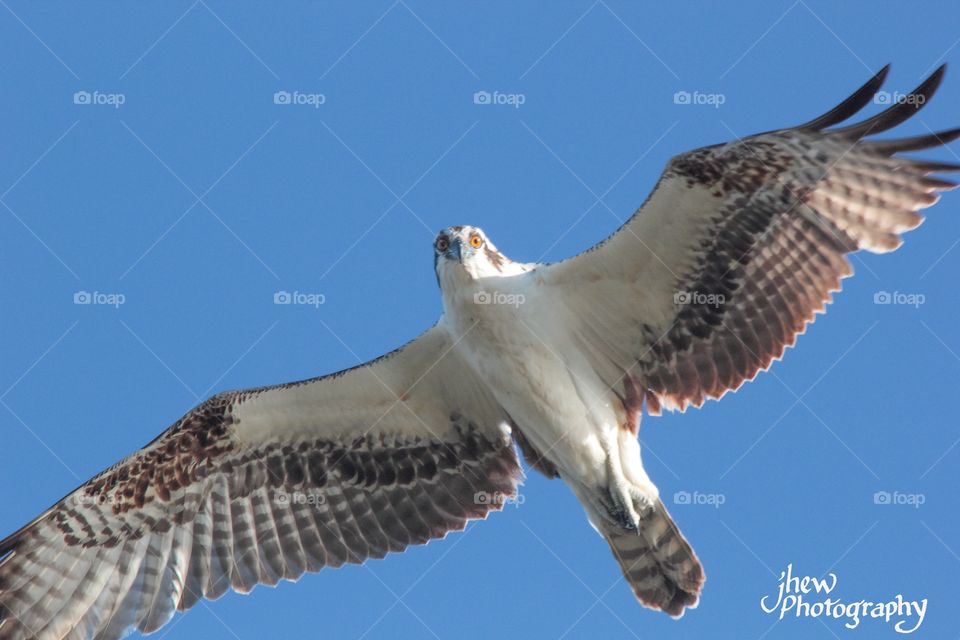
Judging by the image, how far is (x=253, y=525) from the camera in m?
12.2

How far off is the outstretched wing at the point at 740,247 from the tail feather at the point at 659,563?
1.04 m

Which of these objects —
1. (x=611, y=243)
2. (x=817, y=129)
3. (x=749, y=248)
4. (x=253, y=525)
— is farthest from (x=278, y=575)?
(x=817, y=129)

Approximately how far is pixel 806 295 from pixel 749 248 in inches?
23.4

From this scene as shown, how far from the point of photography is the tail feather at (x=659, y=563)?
1109cm

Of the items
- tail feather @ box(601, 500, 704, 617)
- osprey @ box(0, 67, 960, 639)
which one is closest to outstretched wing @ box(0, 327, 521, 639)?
osprey @ box(0, 67, 960, 639)

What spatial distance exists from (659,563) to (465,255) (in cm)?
297

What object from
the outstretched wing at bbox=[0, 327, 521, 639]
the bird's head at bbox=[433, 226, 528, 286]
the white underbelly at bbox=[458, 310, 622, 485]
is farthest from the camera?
the outstretched wing at bbox=[0, 327, 521, 639]

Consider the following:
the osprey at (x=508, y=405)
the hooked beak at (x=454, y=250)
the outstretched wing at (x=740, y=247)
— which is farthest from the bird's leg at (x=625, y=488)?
the hooked beak at (x=454, y=250)

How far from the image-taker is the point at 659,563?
11.1 m

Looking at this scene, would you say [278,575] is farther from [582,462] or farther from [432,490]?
Result: [582,462]

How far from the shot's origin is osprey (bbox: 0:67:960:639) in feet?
35.9

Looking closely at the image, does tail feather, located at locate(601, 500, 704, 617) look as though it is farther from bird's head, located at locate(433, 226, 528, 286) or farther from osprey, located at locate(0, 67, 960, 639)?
bird's head, located at locate(433, 226, 528, 286)

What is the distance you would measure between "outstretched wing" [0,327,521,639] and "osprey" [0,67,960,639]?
18mm

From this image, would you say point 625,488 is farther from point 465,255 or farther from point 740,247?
point 465,255
